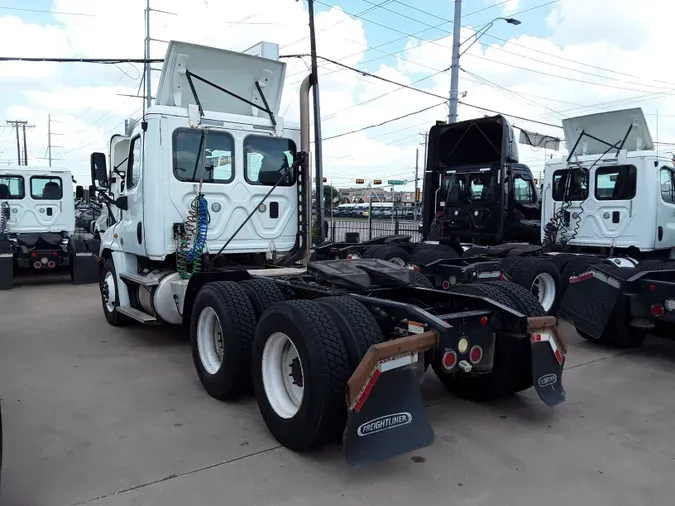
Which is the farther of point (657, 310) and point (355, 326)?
point (657, 310)

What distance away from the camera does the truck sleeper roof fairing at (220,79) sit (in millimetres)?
6355

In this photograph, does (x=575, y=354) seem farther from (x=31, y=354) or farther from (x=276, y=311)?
(x=31, y=354)

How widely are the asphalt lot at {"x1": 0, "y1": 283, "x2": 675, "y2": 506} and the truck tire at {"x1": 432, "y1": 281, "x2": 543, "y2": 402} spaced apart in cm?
15

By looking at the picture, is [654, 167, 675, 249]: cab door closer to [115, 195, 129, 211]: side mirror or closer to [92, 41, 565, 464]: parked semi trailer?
[92, 41, 565, 464]: parked semi trailer

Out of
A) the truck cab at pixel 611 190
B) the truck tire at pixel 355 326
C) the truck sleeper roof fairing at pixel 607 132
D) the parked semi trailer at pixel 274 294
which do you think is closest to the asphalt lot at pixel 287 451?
the parked semi trailer at pixel 274 294

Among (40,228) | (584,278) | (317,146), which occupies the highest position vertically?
(317,146)

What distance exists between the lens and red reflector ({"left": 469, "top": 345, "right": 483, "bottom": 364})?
3.84 m

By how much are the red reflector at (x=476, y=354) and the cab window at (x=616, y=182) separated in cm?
633

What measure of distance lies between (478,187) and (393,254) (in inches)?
98.9

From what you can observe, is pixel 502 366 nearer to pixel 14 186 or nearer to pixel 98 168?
pixel 98 168

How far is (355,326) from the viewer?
3645 mm

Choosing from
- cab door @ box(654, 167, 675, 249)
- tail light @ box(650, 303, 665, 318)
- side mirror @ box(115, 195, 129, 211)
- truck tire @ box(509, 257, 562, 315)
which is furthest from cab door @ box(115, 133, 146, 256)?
cab door @ box(654, 167, 675, 249)

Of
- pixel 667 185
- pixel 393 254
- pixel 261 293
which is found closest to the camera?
pixel 261 293

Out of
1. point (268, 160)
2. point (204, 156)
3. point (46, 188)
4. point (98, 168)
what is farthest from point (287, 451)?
point (46, 188)
